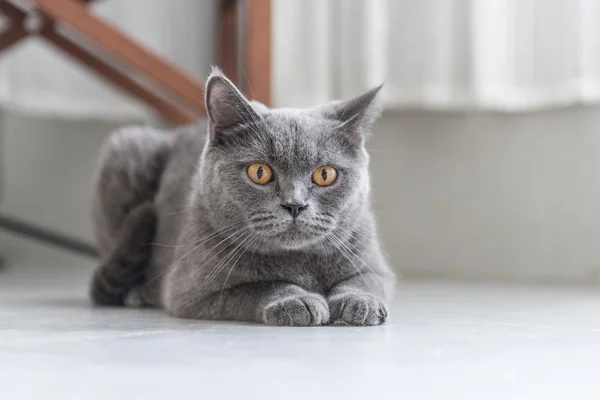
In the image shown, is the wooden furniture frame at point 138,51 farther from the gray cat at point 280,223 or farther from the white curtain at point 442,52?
the gray cat at point 280,223

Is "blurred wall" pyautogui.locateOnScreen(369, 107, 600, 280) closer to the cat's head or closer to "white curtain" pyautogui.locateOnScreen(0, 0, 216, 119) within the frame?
"white curtain" pyautogui.locateOnScreen(0, 0, 216, 119)

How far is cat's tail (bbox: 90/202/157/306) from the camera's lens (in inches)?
72.9

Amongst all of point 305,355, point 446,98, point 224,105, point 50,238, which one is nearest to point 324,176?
point 224,105

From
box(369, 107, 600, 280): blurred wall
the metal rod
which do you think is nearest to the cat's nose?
box(369, 107, 600, 280): blurred wall

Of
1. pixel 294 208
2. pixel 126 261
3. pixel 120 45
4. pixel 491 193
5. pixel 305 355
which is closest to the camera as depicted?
pixel 305 355

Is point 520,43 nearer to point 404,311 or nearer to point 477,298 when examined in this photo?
point 477,298

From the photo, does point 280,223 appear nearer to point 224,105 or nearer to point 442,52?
point 224,105

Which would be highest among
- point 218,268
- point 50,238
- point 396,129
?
point 396,129

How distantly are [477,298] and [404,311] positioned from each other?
14.0 inches

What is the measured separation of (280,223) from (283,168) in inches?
4.0

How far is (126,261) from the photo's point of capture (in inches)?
73.7

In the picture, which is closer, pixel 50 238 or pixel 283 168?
pixel 283 168

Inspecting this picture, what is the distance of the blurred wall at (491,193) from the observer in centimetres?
257

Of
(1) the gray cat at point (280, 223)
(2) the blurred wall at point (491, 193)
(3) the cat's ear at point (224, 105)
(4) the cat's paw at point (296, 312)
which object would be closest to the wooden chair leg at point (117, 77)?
(2) the blurred wall at point (491, 193)
